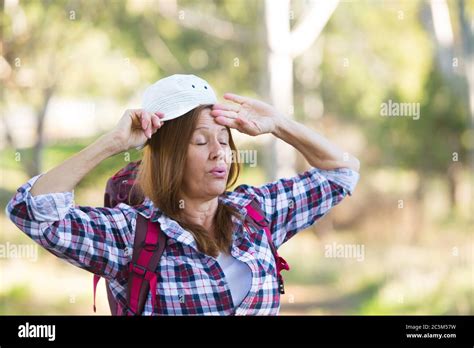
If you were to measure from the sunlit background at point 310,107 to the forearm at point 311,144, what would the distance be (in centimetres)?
299

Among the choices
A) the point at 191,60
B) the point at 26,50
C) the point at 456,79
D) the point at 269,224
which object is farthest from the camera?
the point at 191,60

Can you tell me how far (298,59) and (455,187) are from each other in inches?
65.3

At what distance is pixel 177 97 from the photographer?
83.7 inches

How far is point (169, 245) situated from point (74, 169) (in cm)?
31

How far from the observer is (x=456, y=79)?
6.20 meters

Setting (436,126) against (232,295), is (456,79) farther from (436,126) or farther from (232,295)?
(232,295)

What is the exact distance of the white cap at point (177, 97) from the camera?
6.93 feet

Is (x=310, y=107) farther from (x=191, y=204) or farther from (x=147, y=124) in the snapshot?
(x=147, y=124)

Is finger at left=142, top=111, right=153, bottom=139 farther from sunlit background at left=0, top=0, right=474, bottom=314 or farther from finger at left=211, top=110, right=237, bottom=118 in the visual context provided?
sunlit background at left=0, top=0, right=474, bottom=314

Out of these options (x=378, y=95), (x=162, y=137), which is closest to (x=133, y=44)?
(x=378, y=95)

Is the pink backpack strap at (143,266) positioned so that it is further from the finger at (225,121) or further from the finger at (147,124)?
the finger at (225,121)
